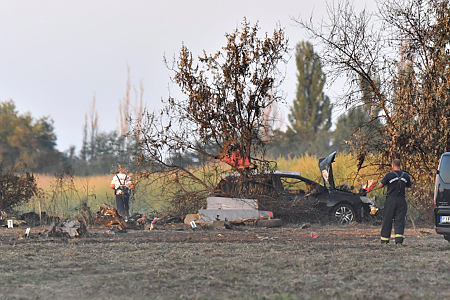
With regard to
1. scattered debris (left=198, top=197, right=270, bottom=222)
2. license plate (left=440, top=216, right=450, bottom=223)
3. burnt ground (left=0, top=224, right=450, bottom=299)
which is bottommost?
burnt ground (left=0, top=224, right=450, bottom=299)

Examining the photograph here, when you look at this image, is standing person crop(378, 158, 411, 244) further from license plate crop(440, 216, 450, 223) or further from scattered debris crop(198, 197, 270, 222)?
scattered debris crop(198, 197, 270, 222)

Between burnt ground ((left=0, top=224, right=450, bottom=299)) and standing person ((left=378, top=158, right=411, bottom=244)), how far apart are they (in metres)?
0.29

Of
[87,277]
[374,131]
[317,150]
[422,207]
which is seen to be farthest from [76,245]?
[317,150]

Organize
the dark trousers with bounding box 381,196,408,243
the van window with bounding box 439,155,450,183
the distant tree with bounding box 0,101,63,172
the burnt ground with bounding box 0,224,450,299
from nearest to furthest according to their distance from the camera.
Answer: the burnt ground with bounding box 0,224,450,299
the van window with bounding box 439,155,450,183
the dark trousers with bounding box 381,196,408,243
the distant tree with bounding box 0,101,63,172

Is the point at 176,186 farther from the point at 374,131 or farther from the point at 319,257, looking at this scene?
the point at 319,257

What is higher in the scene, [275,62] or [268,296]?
[275,62]

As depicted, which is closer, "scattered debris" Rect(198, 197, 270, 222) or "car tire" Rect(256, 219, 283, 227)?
"car tire" Rect(256, 219, 283, 227)

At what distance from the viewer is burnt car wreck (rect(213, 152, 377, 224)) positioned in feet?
64.1

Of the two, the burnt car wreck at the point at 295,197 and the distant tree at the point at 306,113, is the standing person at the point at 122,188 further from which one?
the distant tree at the point at 306,113

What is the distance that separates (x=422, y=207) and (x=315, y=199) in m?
3.75

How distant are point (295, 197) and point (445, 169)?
6901mm

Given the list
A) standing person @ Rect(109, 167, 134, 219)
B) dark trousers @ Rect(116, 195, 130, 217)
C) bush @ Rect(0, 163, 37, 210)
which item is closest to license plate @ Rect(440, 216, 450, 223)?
standing person @ Rect(109, 167, 134, 219)

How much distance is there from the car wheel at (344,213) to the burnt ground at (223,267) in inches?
152

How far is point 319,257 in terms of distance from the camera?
439 inches
